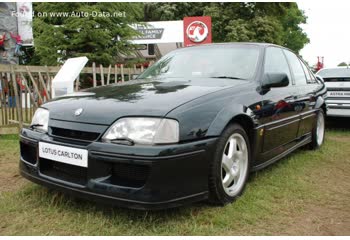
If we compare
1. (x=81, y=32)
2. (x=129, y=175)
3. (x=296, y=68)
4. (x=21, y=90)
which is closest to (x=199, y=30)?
(x=81, y=32)

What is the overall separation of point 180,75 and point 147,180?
5.02 feet

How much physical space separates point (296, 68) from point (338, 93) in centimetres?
273

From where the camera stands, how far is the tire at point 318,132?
4738mm

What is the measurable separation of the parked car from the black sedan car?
3.61 meters

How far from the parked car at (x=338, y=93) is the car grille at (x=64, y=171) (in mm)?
5605

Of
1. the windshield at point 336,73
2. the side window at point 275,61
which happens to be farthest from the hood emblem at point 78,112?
the windshield at point 336,73

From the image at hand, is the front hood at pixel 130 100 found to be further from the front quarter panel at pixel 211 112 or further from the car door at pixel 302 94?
the car door at pixel 302 94

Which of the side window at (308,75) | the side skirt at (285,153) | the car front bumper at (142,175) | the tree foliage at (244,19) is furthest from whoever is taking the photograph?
the tree foliage at (244,19)

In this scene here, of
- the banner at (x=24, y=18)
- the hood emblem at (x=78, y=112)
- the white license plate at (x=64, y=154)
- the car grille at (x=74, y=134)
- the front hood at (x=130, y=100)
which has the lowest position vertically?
the white license plate at (x=64, y=154)

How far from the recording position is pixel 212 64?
3.42 meters

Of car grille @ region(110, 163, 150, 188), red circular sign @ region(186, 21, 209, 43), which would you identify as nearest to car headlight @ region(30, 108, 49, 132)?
car grille @ region(110, 163, 150, 188)

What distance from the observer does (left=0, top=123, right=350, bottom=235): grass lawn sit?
2320 millimetres

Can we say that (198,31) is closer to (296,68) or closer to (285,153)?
(296,68)

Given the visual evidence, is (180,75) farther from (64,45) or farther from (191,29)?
(191,29)
